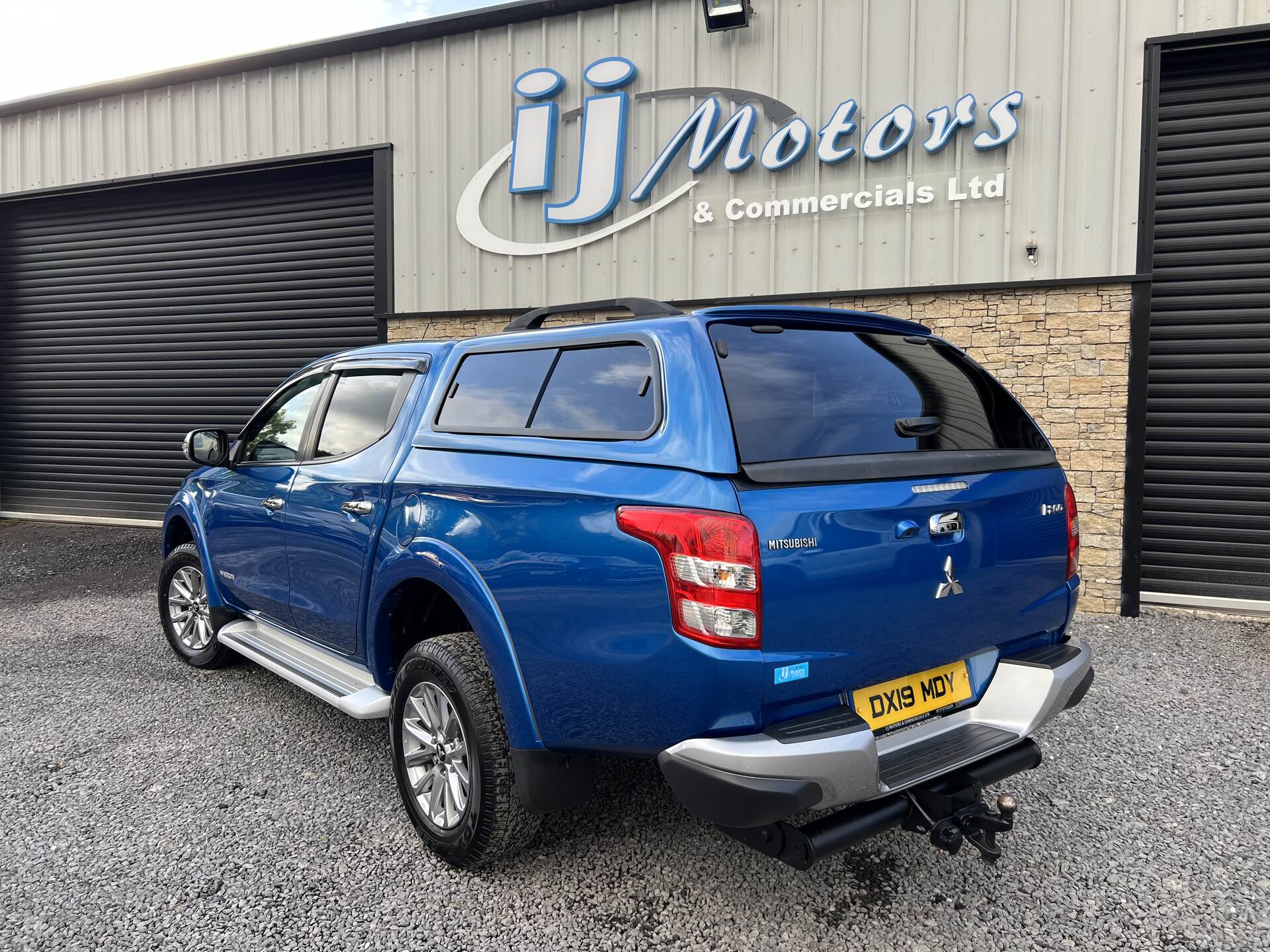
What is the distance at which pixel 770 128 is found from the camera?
286 inches

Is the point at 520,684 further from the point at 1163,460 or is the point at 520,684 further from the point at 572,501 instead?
the point at 1163,460

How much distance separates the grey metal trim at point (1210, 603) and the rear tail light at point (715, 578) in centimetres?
588

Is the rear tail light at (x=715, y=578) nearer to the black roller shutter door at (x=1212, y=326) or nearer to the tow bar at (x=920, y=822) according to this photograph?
the tow bar at (x=920, y=822)

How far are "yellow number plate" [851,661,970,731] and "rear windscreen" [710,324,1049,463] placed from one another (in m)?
0.68

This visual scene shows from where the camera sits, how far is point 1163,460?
675 cm

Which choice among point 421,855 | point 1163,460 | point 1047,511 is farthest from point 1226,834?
point 1163,460

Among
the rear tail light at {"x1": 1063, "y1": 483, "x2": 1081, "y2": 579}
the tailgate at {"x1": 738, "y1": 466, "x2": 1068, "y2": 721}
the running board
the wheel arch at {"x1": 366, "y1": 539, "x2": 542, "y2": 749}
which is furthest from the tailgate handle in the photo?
the running board

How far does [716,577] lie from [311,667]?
90.6 inches

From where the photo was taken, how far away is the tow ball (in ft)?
7.73

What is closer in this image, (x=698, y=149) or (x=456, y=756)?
(x=456, y=756)

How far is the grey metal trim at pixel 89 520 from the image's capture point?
10734 mm

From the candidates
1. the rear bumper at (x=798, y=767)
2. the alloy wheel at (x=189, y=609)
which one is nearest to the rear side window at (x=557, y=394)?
the rear bumper at (x=798, y=767)

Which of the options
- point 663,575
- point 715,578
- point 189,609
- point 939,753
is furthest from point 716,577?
point 189,609

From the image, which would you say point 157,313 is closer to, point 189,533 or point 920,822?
point 189,533
